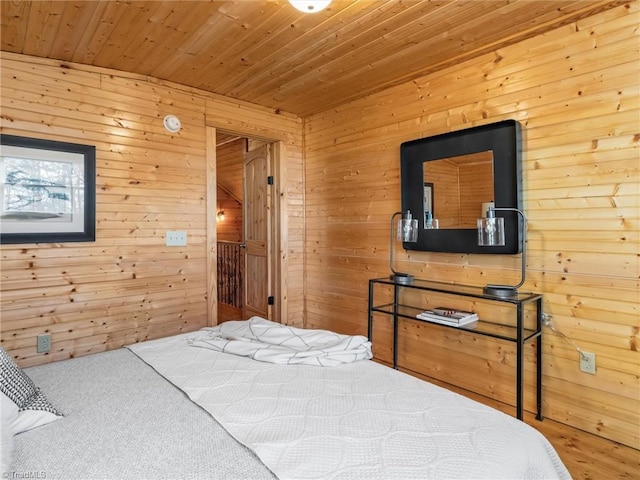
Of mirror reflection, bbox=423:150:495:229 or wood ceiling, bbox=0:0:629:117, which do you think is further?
mirror reflection, bbox=423:150:495:229

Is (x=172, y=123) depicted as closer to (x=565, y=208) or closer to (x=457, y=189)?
(x=457, y=189)

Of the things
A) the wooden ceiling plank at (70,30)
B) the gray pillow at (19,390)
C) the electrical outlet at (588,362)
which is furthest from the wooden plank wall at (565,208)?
the gray pillow at (19,390)

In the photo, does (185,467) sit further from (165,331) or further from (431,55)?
(431,55)

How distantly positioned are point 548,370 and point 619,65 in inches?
69.0

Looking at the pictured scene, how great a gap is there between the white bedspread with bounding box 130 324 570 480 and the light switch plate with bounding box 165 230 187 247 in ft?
4.92

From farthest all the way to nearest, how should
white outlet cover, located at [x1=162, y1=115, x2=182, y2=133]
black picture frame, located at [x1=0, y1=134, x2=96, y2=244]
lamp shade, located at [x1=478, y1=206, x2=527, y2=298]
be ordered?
white outlet cover, located at [x1=162, y1=115, x2=182, y2=133] → black picture frame, located at [x1=0, y1=134, x2=96, y2=244] → lamp shade, located at [x1=478, y1=206, x2=527, y2=298]

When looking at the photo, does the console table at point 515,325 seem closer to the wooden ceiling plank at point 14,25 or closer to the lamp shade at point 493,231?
the lamp shade at point 493,231

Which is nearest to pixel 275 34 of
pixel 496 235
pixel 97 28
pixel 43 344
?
pixel 97 28

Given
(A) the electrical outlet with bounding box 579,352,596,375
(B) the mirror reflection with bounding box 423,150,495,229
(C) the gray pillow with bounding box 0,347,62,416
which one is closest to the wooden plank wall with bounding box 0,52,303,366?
(C) the gray pillow with bounding box 0,347,62,416

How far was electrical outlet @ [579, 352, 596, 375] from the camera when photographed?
2088mm

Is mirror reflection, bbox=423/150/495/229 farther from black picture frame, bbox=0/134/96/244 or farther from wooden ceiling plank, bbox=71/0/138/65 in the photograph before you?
black picture frame, bbox=0/134/96/244

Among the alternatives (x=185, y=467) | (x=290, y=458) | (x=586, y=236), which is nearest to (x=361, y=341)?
(x=290, y=458)

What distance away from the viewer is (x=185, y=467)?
0.99 metres

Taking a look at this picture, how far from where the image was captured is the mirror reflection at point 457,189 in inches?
98.3
